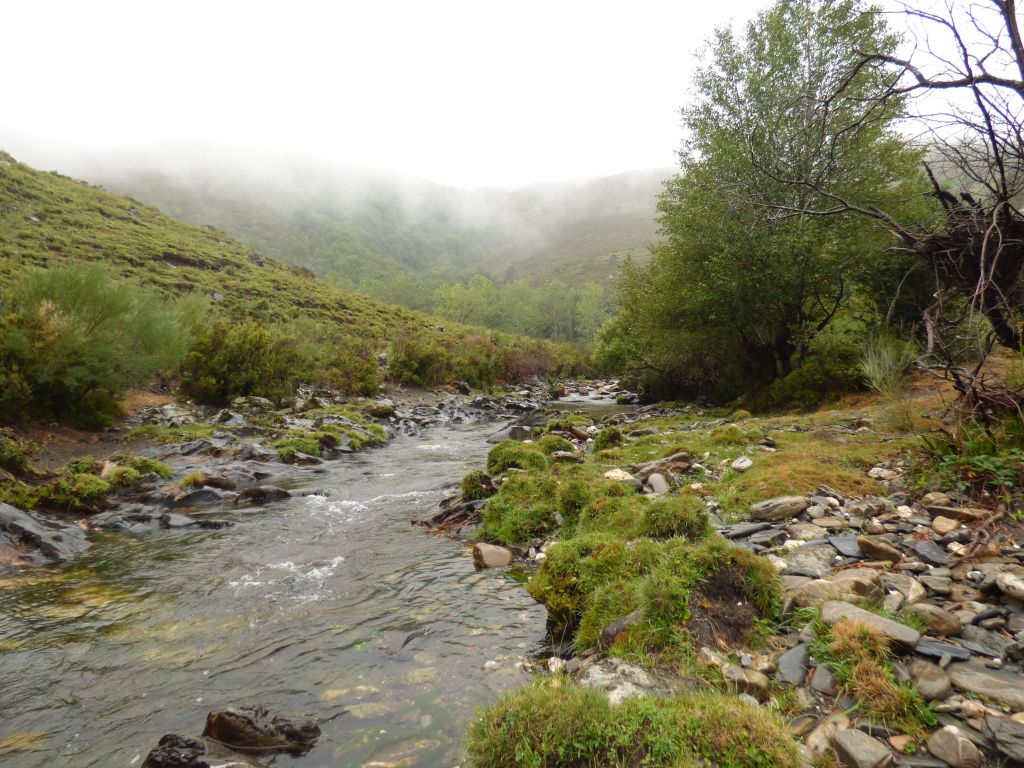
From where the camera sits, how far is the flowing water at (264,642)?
12.3 ft

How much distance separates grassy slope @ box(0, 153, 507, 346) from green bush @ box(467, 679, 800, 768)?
35.5 meters

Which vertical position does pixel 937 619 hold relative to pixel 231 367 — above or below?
above

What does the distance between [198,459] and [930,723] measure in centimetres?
1476

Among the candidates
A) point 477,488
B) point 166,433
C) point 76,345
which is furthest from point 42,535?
point 76,345

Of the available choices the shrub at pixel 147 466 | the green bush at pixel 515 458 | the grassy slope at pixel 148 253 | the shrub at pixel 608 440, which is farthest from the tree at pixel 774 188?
the grassy slope at pixel 148 253

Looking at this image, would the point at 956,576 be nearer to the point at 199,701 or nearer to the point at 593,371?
the point at 199,701

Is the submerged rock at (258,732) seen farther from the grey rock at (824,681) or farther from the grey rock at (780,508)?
the grey rock at (780,508)

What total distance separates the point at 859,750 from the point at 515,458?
872 cm

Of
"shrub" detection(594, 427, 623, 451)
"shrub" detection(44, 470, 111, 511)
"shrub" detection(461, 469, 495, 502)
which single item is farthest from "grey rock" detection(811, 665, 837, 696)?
"shrub" detection(44, 470, 111, 511)

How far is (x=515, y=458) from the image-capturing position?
1098 centimetres

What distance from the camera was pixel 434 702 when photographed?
13.1ft

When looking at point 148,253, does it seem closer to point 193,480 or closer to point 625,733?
point 193,480

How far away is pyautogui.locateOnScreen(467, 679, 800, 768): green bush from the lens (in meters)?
2.51

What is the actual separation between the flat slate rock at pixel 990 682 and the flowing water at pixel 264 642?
288cm
